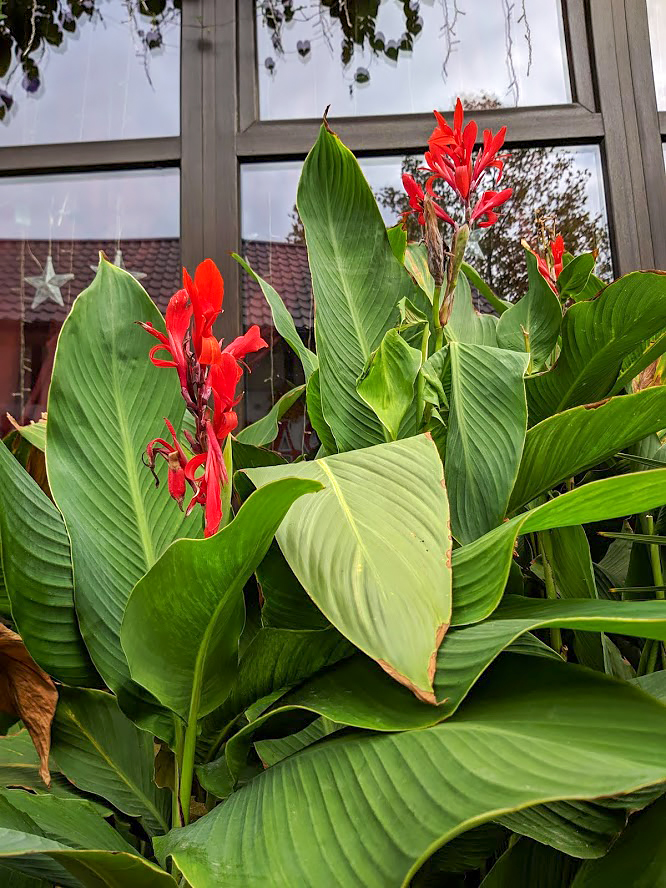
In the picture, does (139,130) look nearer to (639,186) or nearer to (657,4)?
(639,186)

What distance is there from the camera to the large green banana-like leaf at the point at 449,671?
291 mm

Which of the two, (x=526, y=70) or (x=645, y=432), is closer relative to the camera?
(x=645, y=432)

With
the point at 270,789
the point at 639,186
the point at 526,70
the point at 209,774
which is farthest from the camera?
the point at 526,70

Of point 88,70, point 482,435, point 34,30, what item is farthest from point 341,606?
point 34,30

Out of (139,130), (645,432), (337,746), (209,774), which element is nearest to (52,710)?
(209,774)

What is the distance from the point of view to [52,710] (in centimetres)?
46

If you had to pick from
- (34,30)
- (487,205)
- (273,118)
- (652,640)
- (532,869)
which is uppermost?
(34,30)

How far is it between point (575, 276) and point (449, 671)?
2.07 feet

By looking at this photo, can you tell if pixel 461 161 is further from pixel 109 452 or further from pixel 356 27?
pixel 356 27

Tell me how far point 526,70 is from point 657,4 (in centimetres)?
36

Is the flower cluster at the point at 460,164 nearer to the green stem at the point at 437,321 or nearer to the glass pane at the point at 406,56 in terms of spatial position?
the green stem at the point at 437,321

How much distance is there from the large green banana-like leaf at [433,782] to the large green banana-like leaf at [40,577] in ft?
0.53

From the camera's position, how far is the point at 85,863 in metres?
0.29

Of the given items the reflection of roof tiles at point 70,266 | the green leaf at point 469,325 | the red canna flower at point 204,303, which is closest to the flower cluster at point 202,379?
the red canna flower at point 204,303
